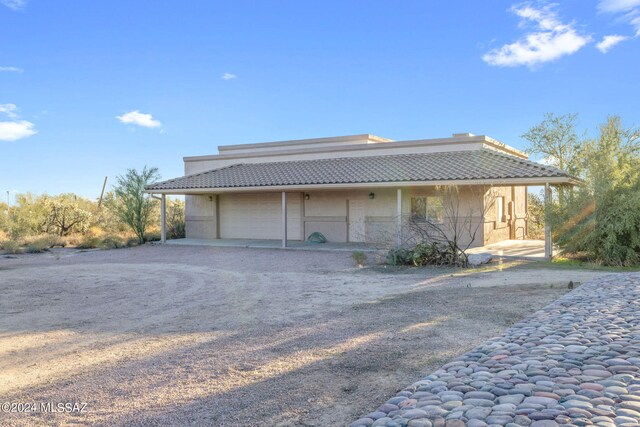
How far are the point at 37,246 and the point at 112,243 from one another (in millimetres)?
3437

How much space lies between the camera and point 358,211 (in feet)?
76.3

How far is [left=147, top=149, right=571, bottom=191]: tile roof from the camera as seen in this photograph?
18156 millimetres

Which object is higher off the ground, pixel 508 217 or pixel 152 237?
pixel 508 217

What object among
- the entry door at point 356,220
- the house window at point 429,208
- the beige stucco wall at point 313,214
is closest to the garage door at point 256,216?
the beige stucco wall at point 313,214

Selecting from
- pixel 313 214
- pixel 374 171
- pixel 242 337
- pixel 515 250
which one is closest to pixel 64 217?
pixel 313 214

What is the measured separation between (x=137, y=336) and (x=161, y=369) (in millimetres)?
1875

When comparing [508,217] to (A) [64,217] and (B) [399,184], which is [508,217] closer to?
(B) [399,184]

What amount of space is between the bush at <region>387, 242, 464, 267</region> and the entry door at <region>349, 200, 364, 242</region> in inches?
287

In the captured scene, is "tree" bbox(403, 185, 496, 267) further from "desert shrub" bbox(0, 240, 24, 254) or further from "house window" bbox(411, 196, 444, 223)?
"desert shrub" bbox(0, 240, 24, 254)

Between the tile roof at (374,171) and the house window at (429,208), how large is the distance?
131cm

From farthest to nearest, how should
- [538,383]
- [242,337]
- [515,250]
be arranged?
1. [515,250]
2. [242,337]
3. [538,383]

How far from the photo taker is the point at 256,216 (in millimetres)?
→ 26484

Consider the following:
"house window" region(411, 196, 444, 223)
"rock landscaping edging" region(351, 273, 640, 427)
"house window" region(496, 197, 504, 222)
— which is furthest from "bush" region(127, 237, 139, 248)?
"rock landscaping edging" region(351, 273, 640, 427)

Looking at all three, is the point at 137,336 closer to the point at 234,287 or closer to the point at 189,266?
the point at 234,287
